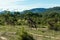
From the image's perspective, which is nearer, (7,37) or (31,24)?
(7,37)

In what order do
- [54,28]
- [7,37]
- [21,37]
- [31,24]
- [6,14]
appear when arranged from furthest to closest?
[6,14] < [31,24] < [54,28] < [7,37] < [21,37]

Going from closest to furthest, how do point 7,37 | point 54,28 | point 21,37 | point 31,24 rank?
1. point 21,37
2. point 7,37
3. point 54,28
4. point 31,24

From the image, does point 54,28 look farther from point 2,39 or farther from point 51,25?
point 2,39

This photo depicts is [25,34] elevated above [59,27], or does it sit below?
above

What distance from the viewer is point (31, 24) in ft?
104

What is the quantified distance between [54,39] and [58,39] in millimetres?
401

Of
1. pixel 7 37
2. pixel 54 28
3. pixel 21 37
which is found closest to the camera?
pixel 21 37

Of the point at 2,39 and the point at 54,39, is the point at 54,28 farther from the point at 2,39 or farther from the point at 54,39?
the point at 2,39

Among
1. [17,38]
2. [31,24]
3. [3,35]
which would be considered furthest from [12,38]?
[31,24]

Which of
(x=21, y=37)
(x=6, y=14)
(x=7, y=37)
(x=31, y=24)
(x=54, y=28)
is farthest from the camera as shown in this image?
(x=6, y=14)

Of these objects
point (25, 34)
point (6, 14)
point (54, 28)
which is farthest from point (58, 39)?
→ point (6, 14)

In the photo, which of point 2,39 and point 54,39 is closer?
point 2,39

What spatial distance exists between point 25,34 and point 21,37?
0.54 m

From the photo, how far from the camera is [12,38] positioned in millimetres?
15922
